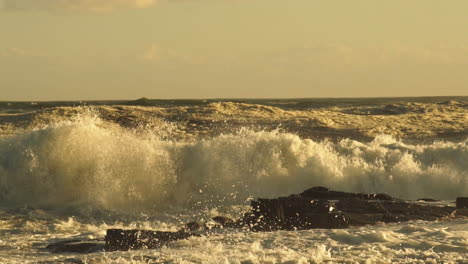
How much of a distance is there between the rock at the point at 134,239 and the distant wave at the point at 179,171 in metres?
6.59

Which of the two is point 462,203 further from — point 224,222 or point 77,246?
point 77,246

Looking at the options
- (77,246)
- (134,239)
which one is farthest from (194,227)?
(77,246)

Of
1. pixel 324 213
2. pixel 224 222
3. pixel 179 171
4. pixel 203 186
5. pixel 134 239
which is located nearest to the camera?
pixel 134 239

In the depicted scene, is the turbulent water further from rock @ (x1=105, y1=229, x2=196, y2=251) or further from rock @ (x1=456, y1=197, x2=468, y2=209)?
rock @ (x1=456, y1=197, x2=468, y2=209)

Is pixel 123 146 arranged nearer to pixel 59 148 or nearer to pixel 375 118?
pixel 59 148

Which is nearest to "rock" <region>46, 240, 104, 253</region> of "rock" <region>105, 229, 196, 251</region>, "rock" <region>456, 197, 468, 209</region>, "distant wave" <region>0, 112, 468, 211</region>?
"rock" <region>105, 229, 196, 251</region>

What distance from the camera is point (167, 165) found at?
20.0 m

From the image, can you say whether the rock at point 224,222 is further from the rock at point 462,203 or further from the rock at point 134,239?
the rock at point 462,203

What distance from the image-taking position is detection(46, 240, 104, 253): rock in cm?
1098

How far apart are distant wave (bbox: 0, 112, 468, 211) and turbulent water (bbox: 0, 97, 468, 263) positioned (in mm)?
29

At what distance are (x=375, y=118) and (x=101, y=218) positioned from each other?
2051cm

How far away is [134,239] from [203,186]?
8677 mm

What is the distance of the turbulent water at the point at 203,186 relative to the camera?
1038 cm

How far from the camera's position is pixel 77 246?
11211 mm
